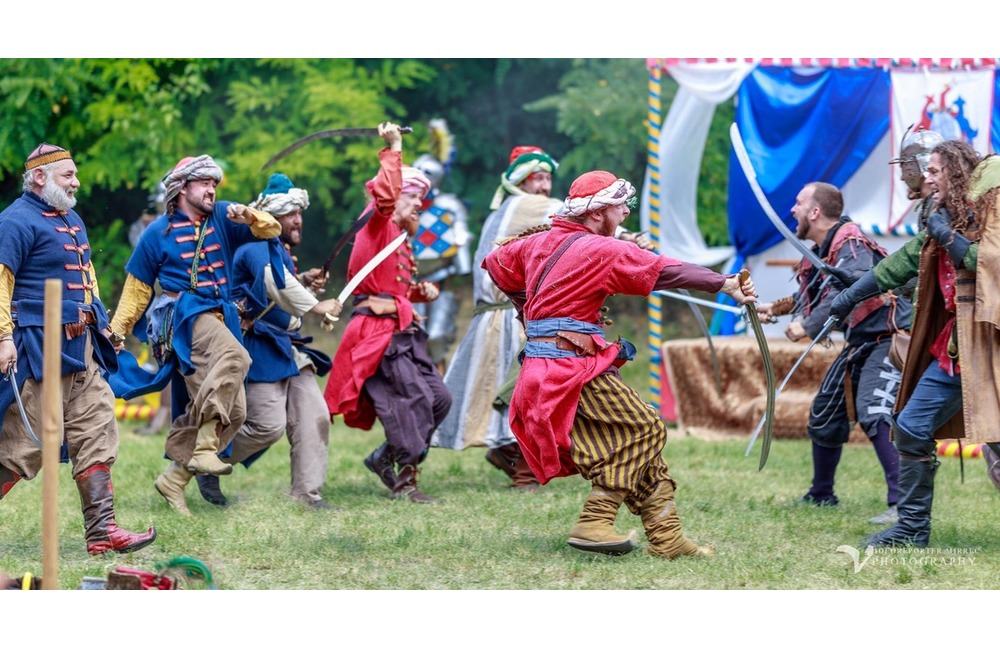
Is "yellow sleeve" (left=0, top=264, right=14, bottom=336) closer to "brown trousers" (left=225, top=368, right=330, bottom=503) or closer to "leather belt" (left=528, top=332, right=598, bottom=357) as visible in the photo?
"brown trousers" (left=225, top=368, right=330, bottom=503)

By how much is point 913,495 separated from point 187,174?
367 cm

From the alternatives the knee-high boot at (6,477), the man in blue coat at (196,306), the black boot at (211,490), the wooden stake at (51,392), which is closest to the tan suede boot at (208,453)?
the man in blue coat at (196,306)

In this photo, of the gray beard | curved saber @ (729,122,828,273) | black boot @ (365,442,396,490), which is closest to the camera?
the gray beard

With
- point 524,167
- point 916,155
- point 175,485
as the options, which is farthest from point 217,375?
point 916,155

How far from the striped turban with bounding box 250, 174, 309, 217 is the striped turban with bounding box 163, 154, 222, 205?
0.44 m

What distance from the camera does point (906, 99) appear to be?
930 centimetres

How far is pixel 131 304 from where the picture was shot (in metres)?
6.57

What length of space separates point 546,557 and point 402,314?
201 cm

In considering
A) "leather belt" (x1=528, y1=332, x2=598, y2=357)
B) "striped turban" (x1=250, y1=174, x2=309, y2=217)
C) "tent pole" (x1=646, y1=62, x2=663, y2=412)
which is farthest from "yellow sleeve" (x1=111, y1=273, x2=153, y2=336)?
"tent pole" (x1=646, y1=62, x2=663, y2=412)

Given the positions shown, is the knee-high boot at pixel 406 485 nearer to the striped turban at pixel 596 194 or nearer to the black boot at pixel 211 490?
the black boot at pixel 211 490

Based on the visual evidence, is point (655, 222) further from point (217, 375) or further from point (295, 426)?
point (217, 375)

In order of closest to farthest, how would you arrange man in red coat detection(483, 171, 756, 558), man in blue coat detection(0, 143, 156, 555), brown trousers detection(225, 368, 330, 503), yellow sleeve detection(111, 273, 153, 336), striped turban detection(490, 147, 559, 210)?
1. man in red coat detection(483, 171, 756, 558)
2. man in blue coat detection(0, 143, 156, 555)
3. yellow sleeve detection(111, 273, 153, 336)
4. brown trousers detection(225, 368, 330, 503)
5. striped turban detection(490, 147, 559, 210)

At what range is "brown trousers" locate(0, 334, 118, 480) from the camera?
18.5ft

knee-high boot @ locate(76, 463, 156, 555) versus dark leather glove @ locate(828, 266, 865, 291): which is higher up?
dark leather glove @ locate(828, 266, 865, 291)
